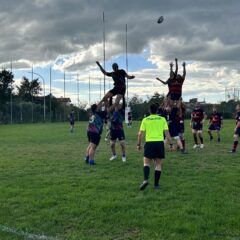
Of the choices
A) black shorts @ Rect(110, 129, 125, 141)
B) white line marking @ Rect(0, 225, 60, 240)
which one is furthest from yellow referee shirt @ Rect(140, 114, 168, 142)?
black shorts @ Rect(110, 129, 125, 141)

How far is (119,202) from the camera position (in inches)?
310

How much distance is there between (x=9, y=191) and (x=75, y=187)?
4.86 ft

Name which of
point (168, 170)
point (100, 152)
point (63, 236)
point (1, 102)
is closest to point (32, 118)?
point (1, 102)

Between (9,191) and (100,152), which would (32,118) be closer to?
(100,152)

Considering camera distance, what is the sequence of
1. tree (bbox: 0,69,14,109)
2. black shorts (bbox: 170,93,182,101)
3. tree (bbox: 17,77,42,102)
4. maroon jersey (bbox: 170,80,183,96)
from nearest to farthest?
1. maroon jersey (bbox: 170,80,183,96)
2. black shorts (bbox: 170,93,182,101)
3. tree (bbox: 0,69,14,109)
4. tree (bbox: 17,77,42,102)

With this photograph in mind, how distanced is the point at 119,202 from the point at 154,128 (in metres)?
2.18

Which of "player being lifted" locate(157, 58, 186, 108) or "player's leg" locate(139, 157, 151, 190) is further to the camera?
"player being lifted" locate(157, 58, 186, 108)

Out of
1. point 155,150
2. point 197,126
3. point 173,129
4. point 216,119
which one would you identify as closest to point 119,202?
point 155,150

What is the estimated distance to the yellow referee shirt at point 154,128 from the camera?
9.30 meters

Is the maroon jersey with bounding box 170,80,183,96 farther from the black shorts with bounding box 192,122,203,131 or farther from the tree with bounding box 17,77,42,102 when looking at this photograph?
the tree with bounding box 17,77,42,102

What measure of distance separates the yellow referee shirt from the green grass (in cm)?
115

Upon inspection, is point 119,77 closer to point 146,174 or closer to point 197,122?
point 146,174

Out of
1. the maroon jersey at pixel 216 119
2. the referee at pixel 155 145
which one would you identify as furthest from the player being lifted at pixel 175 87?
the maroon jersey at pixel 216 119

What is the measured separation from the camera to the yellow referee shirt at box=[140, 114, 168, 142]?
930 cm
